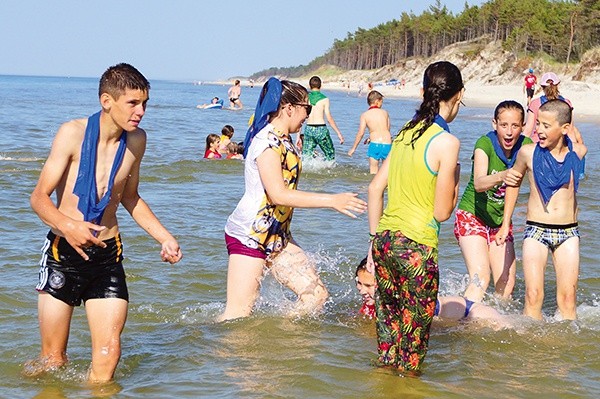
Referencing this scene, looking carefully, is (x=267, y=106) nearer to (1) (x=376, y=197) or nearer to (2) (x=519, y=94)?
(1) (x=376, y=197)

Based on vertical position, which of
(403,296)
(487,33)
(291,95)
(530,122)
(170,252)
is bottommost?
(403,296)

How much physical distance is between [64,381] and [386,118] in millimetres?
10158

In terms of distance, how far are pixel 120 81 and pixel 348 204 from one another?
1371 mm

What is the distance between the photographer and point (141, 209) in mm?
4852

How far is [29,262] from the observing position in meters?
8.29

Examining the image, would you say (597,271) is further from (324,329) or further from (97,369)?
(97,369)

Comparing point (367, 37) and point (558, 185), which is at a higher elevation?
point (367, 37)

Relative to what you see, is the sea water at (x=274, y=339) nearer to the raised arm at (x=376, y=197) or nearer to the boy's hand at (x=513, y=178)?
the raised arm at (x=376, y=197)

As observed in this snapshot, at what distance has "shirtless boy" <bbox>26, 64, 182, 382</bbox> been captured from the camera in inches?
171

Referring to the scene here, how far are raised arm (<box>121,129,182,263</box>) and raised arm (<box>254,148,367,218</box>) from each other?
2.50 feet

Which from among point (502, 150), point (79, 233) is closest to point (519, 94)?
point (502, 150)

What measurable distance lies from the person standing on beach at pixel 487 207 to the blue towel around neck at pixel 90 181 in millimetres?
3069

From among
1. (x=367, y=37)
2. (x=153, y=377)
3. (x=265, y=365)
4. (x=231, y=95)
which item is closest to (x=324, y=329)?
(x=265, y=365)

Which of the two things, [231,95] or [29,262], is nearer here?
[29,262]
